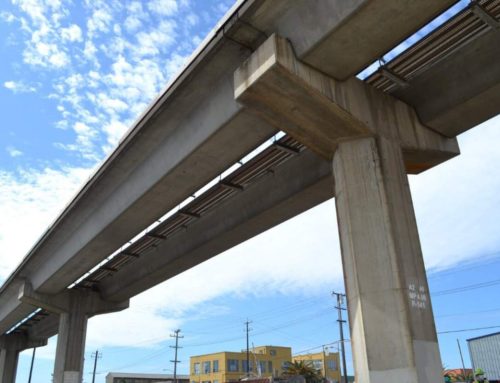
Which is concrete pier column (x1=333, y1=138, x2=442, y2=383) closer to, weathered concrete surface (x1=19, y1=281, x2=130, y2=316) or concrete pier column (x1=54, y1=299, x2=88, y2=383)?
weathered concrete surface (x1=19, y1=281, x2=130, y2=316)

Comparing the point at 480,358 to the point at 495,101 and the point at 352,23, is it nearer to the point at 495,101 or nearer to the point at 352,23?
the point at 495,101

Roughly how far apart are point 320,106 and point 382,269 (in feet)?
10.6

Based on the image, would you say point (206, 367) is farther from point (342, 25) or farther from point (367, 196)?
point (342, 25)

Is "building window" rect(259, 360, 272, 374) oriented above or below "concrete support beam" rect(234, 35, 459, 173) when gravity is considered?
above

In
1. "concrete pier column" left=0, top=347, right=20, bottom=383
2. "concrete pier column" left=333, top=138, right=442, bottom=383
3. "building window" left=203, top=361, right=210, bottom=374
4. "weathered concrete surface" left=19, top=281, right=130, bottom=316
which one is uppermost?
"building window" left=203, top=361, right=210, bottom=374

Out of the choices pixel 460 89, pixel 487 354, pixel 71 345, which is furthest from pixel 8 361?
pixel 460 89

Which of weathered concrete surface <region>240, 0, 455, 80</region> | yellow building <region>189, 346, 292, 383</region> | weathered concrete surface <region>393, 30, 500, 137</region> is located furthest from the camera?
yellow building <region>189, 346, 292, 383</region>

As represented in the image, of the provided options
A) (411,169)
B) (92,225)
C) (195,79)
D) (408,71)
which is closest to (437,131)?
(411,169)

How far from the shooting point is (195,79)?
11141 mm

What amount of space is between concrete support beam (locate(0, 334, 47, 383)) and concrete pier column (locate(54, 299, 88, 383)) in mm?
19927

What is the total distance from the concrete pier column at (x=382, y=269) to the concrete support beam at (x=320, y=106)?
0.43 meters

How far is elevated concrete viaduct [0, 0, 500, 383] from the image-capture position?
867cm

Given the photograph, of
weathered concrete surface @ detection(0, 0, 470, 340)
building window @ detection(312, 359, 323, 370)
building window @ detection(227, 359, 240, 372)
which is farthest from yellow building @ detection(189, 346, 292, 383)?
weathered concrete surface @ detection(0, 0, 470, 340)

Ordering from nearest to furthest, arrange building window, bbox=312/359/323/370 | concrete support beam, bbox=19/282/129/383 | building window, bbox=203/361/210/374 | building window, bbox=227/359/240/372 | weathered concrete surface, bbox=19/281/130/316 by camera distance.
Answer: weathered concrete surface, bbox=19/281/130/316 → concrete support beam, bbox=19/282/129/383 → building window, bbox=227/359/240/372 → building window, bbox=203/361/210/374 → building window, bbox=312/359/323/370
